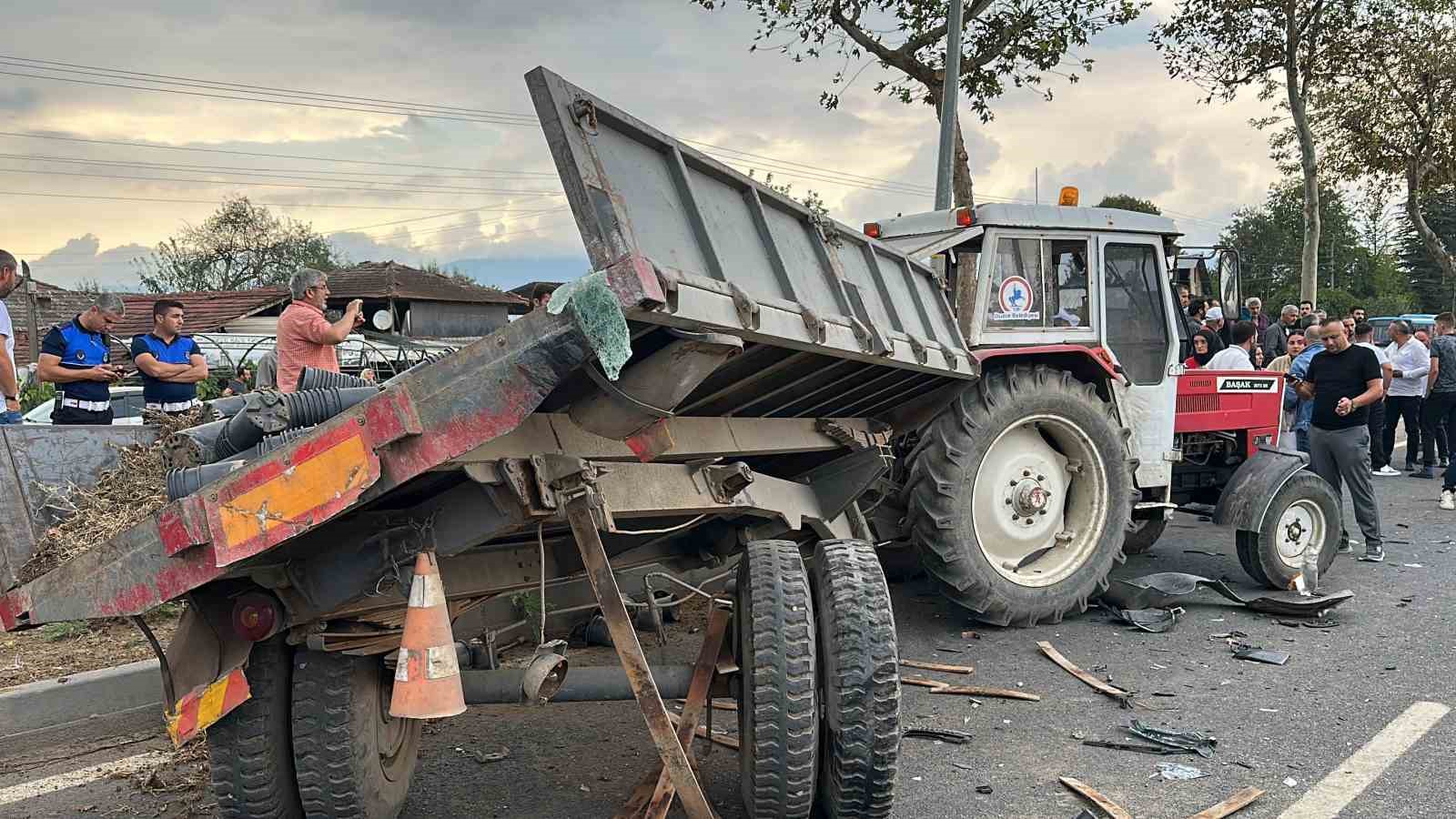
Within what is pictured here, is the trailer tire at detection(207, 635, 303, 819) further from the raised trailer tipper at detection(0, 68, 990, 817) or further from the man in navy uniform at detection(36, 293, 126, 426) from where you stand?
the man in navy uniform at detection(36, 293, 126, 426)

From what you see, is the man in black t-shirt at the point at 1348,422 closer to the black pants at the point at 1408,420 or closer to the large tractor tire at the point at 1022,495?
the large tractor tire at the point at 1022,495

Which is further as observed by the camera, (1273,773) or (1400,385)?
(1400,385)

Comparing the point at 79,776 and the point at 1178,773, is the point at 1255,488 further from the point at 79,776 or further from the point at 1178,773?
the point at 79,776

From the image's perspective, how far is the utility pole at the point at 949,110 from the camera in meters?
13.9

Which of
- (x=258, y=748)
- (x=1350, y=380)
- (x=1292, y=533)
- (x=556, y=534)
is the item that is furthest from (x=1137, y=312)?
(x=258, y=748)

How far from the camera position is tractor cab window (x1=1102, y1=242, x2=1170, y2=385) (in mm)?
6941

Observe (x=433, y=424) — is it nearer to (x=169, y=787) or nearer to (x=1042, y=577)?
(x=169, y=787)

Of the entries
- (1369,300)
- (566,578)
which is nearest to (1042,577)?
(566,578)

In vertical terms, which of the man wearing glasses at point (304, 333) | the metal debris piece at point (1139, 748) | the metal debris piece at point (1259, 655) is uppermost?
the man wearing glasses at point (304, 333)

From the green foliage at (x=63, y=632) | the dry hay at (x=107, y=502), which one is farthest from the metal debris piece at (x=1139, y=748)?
the green foliage at (x=63, y=632)

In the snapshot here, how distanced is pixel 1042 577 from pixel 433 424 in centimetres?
471

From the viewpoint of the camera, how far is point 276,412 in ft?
10.2

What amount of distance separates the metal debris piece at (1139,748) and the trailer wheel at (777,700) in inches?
70.1

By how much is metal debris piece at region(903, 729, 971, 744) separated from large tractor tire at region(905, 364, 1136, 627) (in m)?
1.37
